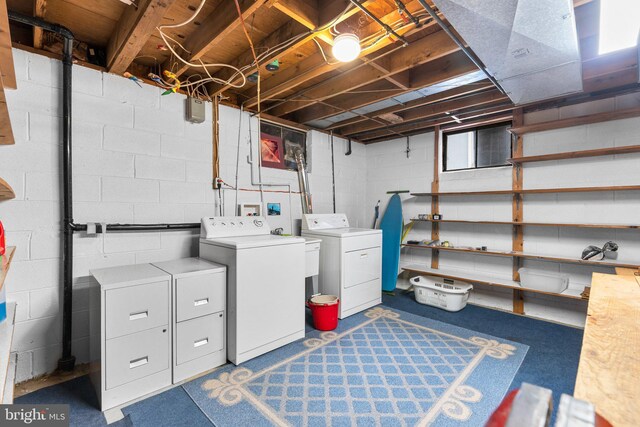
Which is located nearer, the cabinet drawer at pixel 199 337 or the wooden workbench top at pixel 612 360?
the wooden workbench top at pixel 612 360

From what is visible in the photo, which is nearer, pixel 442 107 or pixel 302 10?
pixel 302 10

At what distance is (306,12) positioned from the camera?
1763mm

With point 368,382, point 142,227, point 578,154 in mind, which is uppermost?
point 578,154

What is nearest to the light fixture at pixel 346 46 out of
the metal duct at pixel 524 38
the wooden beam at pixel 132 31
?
the metal duct at pixel 524 38

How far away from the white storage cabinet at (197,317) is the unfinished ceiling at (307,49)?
1521mm

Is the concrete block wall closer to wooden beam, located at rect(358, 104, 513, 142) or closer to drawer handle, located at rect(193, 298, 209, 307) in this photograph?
drawer handle, located at rect(193, 298, 209, 307)

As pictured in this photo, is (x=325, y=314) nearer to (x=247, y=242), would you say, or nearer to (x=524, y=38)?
(x=247, y=242)

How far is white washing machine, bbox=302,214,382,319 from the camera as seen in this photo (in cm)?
312

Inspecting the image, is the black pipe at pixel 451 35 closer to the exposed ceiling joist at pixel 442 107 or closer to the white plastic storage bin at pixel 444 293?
the exposed ceiling joist at pixel 442 107

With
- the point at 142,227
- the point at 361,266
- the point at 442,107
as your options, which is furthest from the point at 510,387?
the point at 142,227

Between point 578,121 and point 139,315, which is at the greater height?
point 578,121

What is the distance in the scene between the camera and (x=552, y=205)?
3131 mm

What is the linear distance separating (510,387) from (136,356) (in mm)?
2394

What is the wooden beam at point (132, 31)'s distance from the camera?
5.16ft
